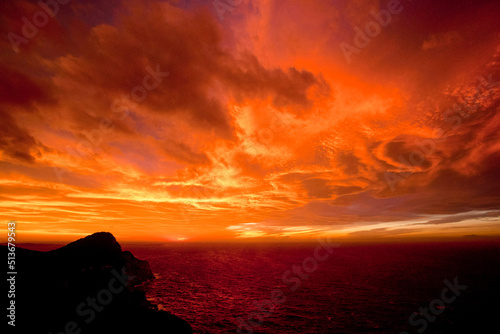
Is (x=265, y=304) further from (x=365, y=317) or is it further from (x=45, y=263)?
(x=45, y=263)

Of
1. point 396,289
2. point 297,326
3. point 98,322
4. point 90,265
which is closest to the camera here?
point 98,322

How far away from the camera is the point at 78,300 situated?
26.4 m

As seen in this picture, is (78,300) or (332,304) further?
(332,304)

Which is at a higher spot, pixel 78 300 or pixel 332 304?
pixel 78 300

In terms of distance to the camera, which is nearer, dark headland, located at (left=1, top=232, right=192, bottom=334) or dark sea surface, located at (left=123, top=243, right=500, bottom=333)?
dark headland, located at (left=1, top=232, right=192, bottom=334)

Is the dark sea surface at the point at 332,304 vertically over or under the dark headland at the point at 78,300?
under

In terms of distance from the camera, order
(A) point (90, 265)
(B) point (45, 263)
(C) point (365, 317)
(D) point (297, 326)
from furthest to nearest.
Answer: (A) point (90, 265)
(B) point (45, 263)
(C) point (365, 317)
(D) point (297, 326)

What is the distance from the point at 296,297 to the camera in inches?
1506

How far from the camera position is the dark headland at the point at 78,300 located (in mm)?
20688

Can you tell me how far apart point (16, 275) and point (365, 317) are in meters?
49.2

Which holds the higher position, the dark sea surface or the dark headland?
the dark headland

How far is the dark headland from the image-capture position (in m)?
20.7

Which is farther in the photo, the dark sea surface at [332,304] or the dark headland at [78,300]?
the dark sea surface at [332,304]

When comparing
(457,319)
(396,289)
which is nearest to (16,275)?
(457,319)
